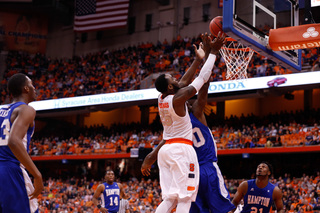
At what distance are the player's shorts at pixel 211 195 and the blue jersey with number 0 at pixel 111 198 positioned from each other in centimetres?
583

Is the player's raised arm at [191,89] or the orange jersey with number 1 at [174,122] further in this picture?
the orange jersey with number 1 at [174,122]

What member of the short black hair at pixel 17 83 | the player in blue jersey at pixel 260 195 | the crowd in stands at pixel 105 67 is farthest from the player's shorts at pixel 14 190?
the crowd in stands at pixel 105 67

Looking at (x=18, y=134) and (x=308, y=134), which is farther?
(x=308, y=134)

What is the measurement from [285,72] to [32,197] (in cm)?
1704

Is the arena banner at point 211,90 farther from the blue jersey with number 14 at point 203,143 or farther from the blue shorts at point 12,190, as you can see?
the blue shorts at point 12,190

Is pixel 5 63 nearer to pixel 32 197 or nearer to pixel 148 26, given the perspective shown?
pixel 148 26

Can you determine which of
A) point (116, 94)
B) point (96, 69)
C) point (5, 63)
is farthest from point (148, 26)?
point (5, 63)

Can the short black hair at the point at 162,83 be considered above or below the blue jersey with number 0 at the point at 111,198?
above

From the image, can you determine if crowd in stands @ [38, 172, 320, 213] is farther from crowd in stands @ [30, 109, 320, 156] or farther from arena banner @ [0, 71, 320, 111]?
arena banner @ [0, 71, 320, 111]

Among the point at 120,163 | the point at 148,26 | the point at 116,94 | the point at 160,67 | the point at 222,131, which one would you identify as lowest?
the point at 120,163

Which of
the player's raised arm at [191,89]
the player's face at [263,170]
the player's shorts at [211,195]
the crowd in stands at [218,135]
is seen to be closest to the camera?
the player's raised arm at [191,89]

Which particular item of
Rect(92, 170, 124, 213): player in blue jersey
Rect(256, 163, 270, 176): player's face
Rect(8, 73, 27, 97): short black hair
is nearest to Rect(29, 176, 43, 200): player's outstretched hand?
Rect(8, 73, 27, 97): short black hair

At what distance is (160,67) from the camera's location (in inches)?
1023

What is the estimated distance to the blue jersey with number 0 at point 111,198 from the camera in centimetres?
1123
